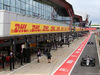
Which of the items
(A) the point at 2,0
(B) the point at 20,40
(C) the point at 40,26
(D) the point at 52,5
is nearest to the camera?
(A) the point at 2,0

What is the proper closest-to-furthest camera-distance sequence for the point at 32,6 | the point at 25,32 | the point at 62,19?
the point at 25,32 < the point at 32,6 < the point at 62,19

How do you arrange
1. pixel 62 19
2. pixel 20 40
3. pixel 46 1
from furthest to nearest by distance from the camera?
pixel 62 19 < pixel 46 1 < pixel 20 40

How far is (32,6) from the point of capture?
79.3 feet

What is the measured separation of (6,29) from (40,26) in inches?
288

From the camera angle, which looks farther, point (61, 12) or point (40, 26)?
point (61, 12)

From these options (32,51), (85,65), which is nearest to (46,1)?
(32,51)

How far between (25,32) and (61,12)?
2939cm

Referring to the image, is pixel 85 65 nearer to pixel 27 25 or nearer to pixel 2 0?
pixel 27 25

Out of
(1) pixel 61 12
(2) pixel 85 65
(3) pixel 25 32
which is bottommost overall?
(2) pixel 85 65

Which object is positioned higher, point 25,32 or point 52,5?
point 52,5

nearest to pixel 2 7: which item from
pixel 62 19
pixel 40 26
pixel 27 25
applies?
pixel 27 25

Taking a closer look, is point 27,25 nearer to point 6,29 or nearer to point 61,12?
point 6,29

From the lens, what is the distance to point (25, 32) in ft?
50.5

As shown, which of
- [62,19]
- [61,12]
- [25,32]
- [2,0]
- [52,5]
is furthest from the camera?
[62,19]
